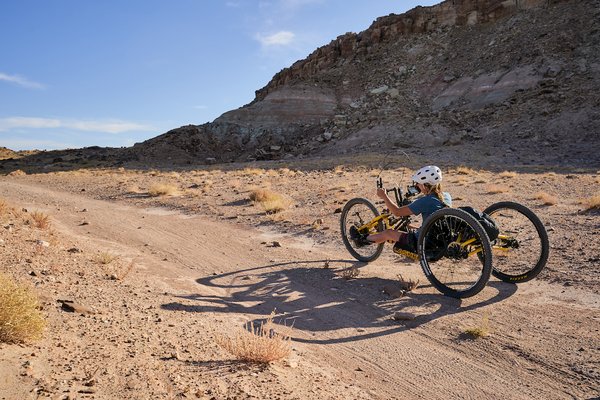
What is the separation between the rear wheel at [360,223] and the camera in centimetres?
794

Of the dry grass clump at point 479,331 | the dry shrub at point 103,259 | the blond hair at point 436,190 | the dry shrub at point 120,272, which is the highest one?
the blond hair at point 436,190

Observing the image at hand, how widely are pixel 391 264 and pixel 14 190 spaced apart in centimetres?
1781

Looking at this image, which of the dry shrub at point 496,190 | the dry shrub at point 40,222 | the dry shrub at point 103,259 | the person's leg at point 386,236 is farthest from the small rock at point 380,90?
the dry shrub at point 103,259

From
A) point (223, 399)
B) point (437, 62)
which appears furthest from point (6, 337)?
point (437, 62)

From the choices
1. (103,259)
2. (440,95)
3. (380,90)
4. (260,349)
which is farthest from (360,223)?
(380,90)

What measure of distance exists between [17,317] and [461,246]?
4925mm

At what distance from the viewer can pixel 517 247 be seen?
6.26 meters

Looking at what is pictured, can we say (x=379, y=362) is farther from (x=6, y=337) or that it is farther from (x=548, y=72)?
(x=548, y=72)

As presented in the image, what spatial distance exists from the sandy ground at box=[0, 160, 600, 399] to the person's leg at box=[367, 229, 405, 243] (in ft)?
1.88

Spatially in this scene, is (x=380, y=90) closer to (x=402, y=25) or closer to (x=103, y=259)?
(x=402, y=25)

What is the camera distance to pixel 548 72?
38.9 meters

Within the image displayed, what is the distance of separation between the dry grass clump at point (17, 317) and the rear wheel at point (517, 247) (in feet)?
18.0

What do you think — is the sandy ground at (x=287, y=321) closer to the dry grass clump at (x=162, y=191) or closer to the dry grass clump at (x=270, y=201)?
the dry grass clump at (x=270, y=201)

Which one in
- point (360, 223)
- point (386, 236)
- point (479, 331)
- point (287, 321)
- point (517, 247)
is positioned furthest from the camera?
point (360, 223)
